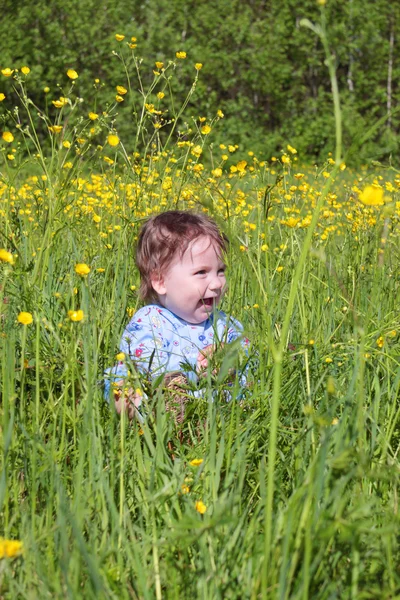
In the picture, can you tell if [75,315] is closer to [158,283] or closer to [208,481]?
[208,481]

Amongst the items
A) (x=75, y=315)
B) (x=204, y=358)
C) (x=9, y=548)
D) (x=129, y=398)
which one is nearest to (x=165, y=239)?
(x=204, y=358)

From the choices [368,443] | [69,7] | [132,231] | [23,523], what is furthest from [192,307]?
[69,7]

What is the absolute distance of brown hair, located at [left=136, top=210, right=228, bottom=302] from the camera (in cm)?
242

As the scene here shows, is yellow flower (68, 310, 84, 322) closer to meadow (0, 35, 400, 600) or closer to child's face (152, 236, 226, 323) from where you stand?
meadow (0, 35, 400, 600)

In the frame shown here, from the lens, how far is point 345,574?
4.05 ft

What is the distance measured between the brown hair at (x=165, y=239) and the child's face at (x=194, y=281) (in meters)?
0.02

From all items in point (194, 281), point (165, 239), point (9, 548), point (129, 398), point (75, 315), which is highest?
point (165, 239)

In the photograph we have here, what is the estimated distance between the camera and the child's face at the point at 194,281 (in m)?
2.39

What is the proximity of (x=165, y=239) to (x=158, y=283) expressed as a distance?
132 millimetres

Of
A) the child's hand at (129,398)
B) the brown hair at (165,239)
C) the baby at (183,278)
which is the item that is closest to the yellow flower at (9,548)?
the child's hand at (129,398)

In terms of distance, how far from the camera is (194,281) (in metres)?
2.38

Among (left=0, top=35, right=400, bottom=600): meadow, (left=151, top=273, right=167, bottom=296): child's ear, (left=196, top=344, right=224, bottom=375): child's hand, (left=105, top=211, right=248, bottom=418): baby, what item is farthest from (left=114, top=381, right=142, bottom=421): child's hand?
(left=151, top=273, right=167, bottom=296): child's ear

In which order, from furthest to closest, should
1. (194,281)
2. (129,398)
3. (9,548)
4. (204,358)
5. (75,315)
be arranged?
(194,281) < (204,358) < (129,398) < (75,315) < (9,548)

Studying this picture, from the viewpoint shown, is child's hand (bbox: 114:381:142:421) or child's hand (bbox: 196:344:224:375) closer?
child's hand (bbox: 114:381:142:421)
